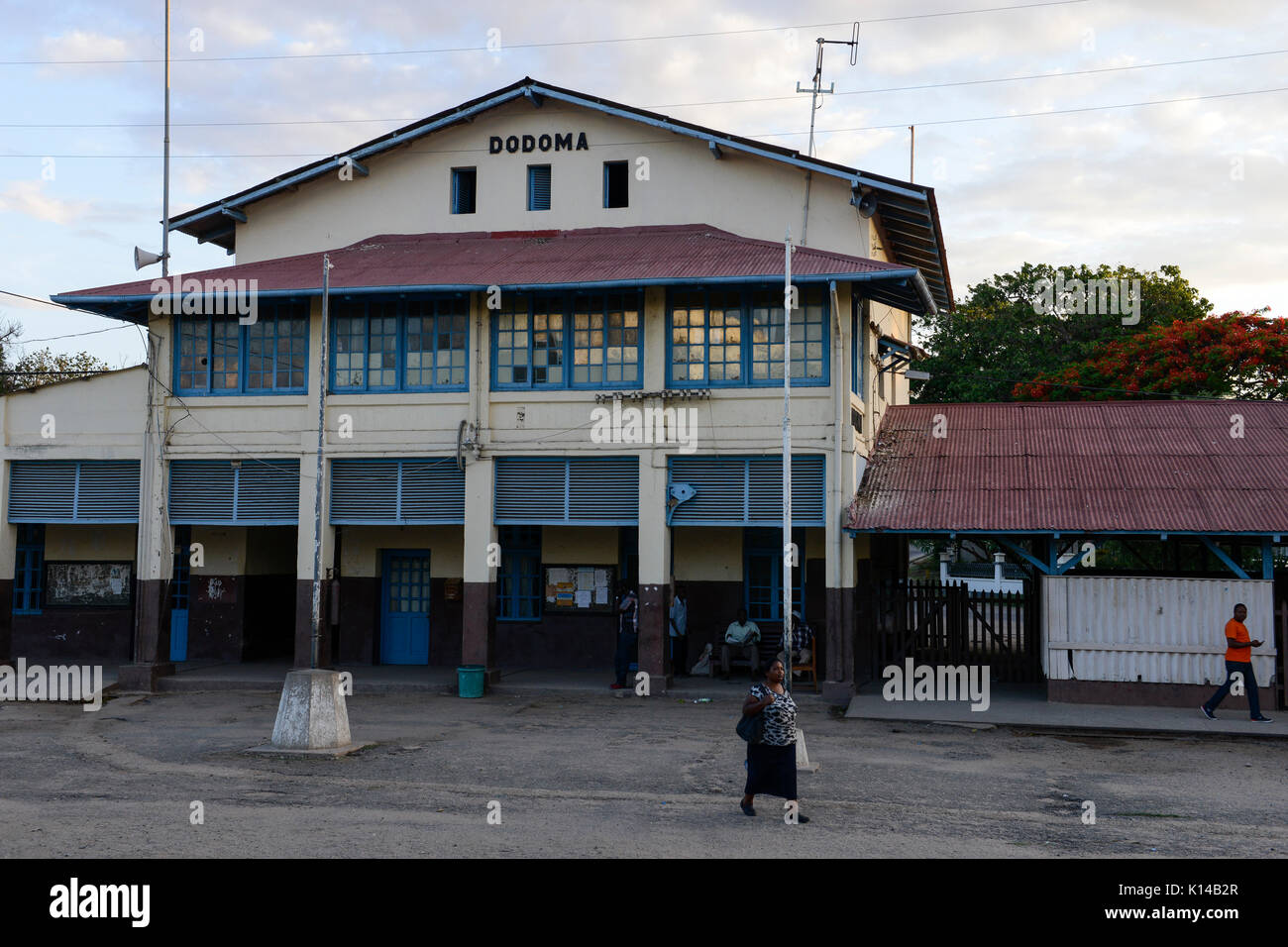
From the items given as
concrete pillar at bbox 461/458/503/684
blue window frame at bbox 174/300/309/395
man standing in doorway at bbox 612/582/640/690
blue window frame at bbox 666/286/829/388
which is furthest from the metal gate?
blue window frame at bbox 174/300/309/395

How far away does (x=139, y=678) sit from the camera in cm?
2073

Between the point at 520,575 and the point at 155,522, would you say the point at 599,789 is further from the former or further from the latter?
the point at 155,522

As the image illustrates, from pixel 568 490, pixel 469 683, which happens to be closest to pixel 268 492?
pixel 469 683

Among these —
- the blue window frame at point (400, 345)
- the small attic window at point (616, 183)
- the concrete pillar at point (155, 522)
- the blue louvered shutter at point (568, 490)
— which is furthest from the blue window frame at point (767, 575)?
the concrete pillar at point (155, 522)

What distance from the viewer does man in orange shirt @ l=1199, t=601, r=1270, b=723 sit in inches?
656

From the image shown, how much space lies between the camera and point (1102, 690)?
18188 mm

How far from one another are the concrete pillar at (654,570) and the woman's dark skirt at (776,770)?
889 centimetres

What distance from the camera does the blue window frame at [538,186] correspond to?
23.2 metres

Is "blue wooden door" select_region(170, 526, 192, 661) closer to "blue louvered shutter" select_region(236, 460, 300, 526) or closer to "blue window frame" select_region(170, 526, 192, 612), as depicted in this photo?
"blue window frame" select_region(170, 526, 192, 612)

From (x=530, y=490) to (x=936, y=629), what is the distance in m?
8.09

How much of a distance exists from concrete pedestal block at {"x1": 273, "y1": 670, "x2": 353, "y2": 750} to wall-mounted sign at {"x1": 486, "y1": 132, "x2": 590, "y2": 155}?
40.8ft
